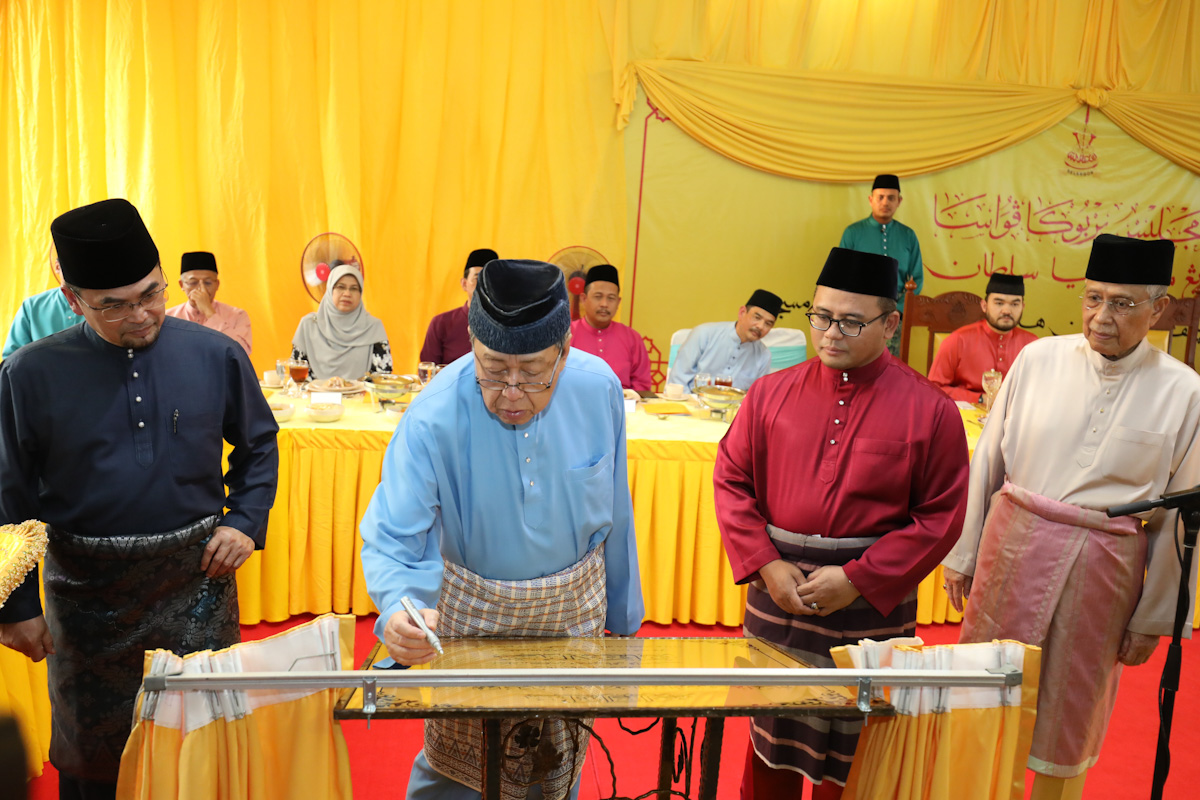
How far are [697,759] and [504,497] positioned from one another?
1422 millimetres

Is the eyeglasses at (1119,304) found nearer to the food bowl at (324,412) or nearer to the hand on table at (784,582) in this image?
the hand on table at (784,582)

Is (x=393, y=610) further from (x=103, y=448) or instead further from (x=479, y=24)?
(x=479, y=24)

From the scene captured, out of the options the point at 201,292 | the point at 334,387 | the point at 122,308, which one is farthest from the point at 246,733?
the point at 201,292

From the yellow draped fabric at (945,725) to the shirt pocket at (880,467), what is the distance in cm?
63

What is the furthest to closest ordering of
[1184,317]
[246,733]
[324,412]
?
[1184,317], [324,412], [246,733]

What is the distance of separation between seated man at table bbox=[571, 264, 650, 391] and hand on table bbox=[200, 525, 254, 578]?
2.94 metres

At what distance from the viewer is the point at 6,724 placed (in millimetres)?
578

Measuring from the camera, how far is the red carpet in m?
2.54

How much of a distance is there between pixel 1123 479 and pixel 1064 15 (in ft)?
19.2

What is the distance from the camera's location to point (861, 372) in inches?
81.6

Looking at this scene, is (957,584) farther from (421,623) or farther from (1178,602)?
(421,623)

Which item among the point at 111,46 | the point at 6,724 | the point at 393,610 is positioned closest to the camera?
the point at 6,724

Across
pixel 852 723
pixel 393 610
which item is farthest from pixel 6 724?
pixel 852 723

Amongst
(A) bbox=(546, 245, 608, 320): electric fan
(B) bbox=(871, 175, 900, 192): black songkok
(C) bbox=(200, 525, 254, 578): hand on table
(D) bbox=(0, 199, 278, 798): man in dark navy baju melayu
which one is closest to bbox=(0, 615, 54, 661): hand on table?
(D) bbox=(0, 199, 278, 798): man in dark navy baju melayu
